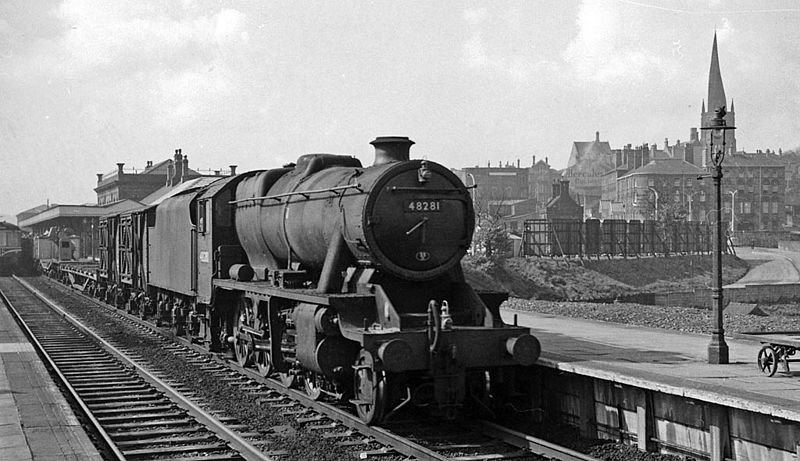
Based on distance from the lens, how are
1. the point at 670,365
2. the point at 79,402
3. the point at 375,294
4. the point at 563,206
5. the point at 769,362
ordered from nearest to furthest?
the point at 769,362 → the point at 375,294 → the point at 670,365 → the point at 79,402 → the point at 563,206

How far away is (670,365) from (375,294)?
402 cm

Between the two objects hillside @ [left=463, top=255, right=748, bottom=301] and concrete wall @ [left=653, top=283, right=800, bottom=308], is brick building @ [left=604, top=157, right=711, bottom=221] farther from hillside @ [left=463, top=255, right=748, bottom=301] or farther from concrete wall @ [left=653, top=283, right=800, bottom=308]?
concrete wall @ [left=653, top=283, right=800, bottom=308]

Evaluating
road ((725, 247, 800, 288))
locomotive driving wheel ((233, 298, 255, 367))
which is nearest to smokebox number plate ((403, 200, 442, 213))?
locomotive driving wheel ((233, 298, 255, 367))

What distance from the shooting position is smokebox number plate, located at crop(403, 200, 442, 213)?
10.1 m

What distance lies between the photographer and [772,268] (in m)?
59.9

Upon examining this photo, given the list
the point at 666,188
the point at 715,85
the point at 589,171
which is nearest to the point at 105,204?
the point at 666,188

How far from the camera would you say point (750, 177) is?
94625mm

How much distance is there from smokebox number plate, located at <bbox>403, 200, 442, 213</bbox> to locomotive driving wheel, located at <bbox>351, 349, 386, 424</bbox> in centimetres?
185

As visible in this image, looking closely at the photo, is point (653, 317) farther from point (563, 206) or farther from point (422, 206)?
point (563, 206)

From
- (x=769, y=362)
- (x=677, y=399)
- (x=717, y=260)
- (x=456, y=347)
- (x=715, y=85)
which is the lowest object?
(x=677, y=399)

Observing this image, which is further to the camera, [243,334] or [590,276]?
[590,276]

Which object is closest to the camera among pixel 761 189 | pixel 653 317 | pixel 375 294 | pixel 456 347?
pixel 456 347

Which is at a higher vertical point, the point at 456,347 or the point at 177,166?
the point at 177,166

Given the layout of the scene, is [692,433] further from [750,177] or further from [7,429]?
[750,177]
